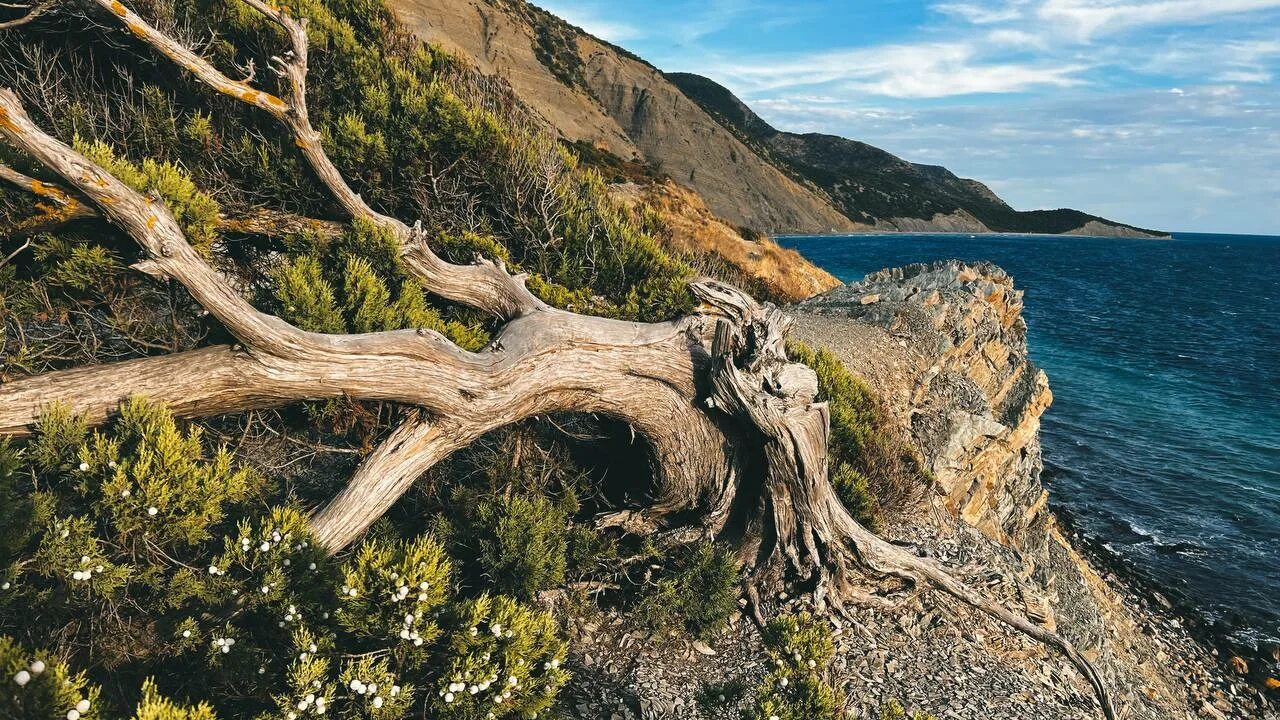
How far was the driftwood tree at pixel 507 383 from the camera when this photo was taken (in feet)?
15.8

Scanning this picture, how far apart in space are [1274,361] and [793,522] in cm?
4291

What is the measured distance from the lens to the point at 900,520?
30.8 feet

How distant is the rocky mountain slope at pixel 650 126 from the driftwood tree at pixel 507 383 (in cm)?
2029

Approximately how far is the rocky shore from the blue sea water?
5.33 ft

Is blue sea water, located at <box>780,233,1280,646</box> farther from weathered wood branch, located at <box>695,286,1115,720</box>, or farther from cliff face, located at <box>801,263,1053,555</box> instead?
weathered wood branch, located at <box>695,286,1115,720</box>

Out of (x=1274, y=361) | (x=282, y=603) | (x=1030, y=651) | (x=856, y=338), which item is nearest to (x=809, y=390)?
(x=1030, y=651)

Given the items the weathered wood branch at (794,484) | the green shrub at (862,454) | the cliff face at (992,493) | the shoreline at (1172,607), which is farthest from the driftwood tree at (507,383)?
the shoreline at (1172,607)

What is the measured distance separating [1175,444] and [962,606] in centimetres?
2189

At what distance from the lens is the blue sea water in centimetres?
1658

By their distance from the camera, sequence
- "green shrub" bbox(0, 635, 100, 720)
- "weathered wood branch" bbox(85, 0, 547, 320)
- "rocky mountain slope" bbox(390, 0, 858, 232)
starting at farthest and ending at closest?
"rocky mountain slope" bbox(390, 0, 858, 232), "weathered wood branch" bbox(85, 0, 547, 320), "green shrub" bbox(0, 635, 100, 720)

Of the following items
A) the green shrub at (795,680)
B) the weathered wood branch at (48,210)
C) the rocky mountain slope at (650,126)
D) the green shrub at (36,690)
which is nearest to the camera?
the green shrub at (36,690)

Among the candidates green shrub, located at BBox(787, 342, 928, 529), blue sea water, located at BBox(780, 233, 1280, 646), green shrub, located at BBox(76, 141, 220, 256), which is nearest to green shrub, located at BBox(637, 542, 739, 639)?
green shrub, located at BBox(787, 342, 928, 529)

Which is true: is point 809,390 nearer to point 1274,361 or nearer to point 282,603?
point 282,603

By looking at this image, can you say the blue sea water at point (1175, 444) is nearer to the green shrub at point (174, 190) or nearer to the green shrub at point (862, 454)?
the green shrub at point (862, 454)
